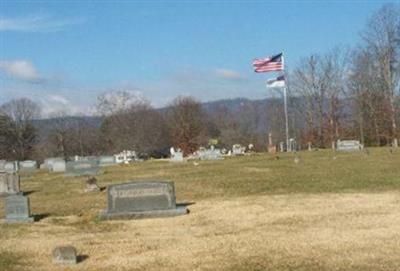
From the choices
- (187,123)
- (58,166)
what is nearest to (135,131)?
(187,123)

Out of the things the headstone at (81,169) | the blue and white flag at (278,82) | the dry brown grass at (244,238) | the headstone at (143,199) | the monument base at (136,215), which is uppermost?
the blue and white flag at (278,82)

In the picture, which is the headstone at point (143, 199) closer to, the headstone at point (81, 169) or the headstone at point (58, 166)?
the headstone at point (81, 169)

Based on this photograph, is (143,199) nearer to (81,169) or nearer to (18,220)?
(18,220)

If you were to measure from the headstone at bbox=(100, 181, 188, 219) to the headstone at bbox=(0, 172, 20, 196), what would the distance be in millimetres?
10534

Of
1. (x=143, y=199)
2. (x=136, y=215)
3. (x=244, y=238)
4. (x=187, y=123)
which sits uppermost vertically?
(x=187, y=123)

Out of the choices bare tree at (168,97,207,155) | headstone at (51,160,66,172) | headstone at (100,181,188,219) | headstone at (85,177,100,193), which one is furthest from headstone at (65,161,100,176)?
bare tree at (168,97,207,155)

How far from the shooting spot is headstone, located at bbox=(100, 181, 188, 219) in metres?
16.8

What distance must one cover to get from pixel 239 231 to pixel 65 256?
389cm

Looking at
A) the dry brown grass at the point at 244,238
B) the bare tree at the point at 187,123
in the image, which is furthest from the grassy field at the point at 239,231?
the bare tree at the point at 187,123

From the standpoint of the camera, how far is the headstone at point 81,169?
1409 inches

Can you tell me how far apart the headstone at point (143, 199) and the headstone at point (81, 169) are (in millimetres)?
18706

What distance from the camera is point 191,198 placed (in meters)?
20.9

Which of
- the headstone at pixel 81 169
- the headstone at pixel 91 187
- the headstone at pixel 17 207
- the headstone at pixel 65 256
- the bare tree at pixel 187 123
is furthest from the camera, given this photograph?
the bare tree at pixel 187 123

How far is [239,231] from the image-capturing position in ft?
44.3
